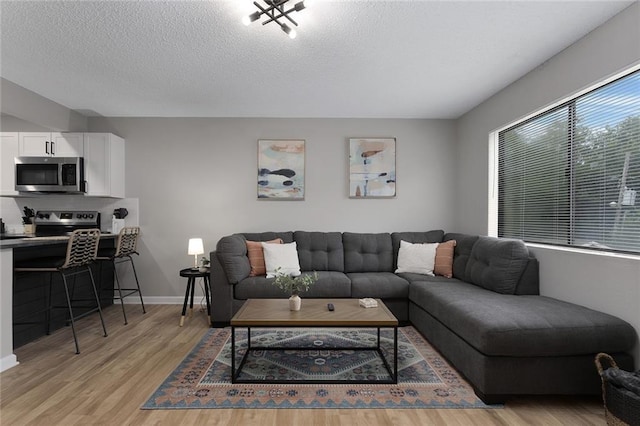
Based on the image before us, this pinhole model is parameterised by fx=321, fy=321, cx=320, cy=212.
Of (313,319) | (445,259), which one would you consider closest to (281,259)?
(313,319)

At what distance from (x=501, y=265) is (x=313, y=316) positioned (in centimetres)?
178

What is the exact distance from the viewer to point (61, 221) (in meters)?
4.33

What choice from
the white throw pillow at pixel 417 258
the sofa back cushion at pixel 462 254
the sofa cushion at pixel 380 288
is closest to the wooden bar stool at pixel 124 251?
the sofa cushion at pixel 380 288

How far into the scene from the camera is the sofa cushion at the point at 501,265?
9.31ft

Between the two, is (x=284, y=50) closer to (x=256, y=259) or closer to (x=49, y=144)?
(x=256, y=259)

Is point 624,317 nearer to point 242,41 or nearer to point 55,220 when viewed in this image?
point 242,41

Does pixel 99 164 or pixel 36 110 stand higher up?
pixel 36 110

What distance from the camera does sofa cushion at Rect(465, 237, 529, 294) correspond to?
9.31 feet

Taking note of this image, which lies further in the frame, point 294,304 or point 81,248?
point 81,248

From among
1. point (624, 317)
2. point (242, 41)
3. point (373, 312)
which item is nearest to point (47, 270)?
point (242, 41)

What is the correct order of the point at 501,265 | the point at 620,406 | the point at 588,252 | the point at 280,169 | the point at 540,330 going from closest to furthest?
the point at 620,406 < the point at 540,330 < the point at 588,252 < the point at 501,265 < the point at 280,169

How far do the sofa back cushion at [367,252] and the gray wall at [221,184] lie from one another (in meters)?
0.30

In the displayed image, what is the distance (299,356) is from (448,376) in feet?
3.87

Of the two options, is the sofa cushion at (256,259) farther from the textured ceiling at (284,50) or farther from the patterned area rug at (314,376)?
the textured ceiling at (284,50)
